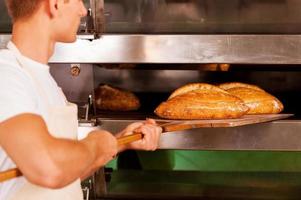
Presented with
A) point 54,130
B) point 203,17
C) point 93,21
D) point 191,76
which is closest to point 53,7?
point 54,130

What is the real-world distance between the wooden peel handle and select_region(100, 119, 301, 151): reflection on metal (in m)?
0.30

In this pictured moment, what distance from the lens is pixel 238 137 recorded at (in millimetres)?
1683

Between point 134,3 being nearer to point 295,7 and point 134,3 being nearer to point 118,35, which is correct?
point 118,35

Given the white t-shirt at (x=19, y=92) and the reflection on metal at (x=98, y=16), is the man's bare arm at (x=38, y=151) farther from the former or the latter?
the reflection on metal at (x=98, y=16)

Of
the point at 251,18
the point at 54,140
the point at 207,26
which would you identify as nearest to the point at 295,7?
the point at 251,18

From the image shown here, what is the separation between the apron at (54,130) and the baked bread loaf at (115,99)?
0.53m

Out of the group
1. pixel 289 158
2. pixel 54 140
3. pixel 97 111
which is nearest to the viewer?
pixel 54 140

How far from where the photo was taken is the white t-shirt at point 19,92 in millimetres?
1016

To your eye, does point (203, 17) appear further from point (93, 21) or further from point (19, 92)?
point (19, 92)

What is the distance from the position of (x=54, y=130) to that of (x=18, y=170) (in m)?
0.27

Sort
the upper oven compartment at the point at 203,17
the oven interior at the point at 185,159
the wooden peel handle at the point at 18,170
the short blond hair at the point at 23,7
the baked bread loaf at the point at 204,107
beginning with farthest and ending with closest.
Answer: the oven interior at the point at 185,159 < the upper oven compartment at the point at 203,17 < the baked bread loaf at the point at 204,107 < the short blond hair at the point at 23,7 < the wooden peel handle at the point at 18,170

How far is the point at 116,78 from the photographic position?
2.11 meters


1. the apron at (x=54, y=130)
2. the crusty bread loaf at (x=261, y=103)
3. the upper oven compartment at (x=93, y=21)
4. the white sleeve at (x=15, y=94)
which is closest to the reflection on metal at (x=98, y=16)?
the upper oven compartment at (x=93, y=21)

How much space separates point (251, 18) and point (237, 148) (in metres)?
0.46
